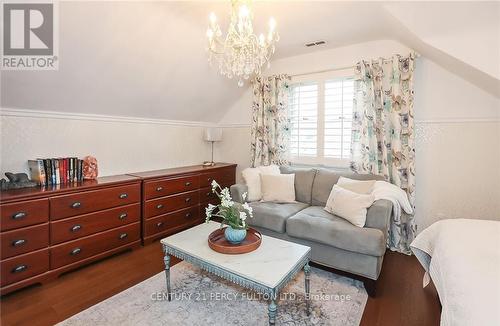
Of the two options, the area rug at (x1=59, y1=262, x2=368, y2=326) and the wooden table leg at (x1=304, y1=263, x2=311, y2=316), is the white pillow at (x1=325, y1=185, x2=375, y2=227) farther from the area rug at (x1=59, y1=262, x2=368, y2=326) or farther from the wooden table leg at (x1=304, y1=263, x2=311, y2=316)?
the wooden table leg at (x1=304, y1=263, x2=311, y2=316)

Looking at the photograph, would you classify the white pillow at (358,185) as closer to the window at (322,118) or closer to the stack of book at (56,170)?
the window at (322,118)

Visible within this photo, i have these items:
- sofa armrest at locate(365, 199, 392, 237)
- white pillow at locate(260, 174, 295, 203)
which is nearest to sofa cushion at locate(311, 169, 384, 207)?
white pillow at locate(260, 174, 295, 203)

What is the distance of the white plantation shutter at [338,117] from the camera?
324cm

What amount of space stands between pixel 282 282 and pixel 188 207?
2291 millimetres

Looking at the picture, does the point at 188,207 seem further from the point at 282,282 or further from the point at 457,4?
the point at 457,4

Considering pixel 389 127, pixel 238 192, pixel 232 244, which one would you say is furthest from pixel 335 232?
pixel 389 127

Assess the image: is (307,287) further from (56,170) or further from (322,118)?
(56,170)

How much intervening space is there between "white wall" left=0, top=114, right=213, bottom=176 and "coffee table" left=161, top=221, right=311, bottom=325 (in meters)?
1.70

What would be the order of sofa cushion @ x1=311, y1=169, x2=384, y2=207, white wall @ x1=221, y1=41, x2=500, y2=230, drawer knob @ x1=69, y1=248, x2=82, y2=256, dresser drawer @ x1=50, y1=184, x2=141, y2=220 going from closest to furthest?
dresser drawer @ x1=50, y1=184, x2=141, y2=220
drawer knob @ x1=69, y1=248, x2=82, y2=256
white wall @ x1=221, y1=41, x2=500, y2=230
sofa cushion @ x1=311, y1=169, x2=384, y2=207

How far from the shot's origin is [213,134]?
13.7 feet

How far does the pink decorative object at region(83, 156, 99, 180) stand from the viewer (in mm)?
2758

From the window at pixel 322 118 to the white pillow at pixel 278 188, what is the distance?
61 centimetres

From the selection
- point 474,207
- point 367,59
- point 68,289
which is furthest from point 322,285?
point 367,59
